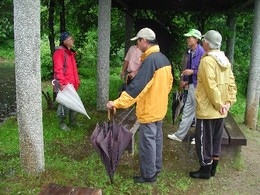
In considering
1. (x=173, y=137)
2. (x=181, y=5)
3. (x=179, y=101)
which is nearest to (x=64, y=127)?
(x=173, y=137)

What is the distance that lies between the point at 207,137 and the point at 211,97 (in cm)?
58

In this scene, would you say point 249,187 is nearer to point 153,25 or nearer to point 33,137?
point 33,137

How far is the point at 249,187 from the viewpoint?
185 inches

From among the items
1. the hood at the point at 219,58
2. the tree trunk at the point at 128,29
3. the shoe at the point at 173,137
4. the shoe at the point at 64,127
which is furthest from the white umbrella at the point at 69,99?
the tree trunk at the point at 128,29

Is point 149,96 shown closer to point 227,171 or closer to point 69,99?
point 69,99

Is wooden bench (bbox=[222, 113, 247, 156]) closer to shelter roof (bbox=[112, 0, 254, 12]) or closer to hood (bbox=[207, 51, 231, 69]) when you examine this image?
hood (bbox=[207, 51, 231, 69])

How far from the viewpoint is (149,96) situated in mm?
4094

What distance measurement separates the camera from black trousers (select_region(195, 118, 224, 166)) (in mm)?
4512

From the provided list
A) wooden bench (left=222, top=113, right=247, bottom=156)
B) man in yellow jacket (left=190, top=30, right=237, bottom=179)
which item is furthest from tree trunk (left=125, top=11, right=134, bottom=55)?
man in yellow jacket (left=190, top=30, right=237, bottom=179)

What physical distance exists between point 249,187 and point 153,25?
25.8 ft

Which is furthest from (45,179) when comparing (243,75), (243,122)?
(243,75)

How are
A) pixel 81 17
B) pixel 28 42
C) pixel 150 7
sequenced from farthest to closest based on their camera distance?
pixel 81 17 → pixel 150 7 → pixel 28 42

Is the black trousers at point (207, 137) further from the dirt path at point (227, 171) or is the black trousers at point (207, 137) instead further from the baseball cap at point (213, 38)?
the baseball cap at point (213, 38)

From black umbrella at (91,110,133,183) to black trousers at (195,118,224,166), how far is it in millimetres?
1005
